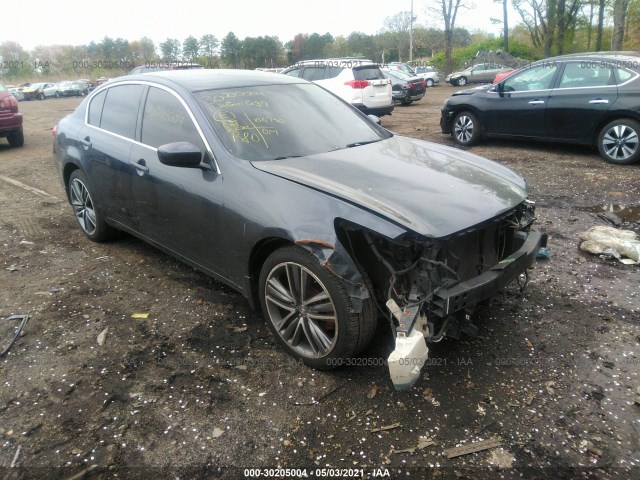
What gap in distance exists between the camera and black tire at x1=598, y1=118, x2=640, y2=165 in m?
7.31

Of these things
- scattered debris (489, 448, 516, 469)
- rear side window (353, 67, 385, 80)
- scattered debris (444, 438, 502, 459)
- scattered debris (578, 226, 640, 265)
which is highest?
rear side window (353, 67, 385, 80)

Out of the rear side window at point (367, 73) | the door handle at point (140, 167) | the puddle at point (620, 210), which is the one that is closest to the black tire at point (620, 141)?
the puddle at point (620, 210)

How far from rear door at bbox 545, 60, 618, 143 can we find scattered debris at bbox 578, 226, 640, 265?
139 inches

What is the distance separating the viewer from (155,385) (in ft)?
9.63

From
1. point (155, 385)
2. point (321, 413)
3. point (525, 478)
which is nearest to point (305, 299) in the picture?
point (321, 413)

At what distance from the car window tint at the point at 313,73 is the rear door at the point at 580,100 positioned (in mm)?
6323

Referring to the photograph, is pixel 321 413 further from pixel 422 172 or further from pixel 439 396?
pixel 422 172

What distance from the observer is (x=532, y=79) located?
27.8 feet

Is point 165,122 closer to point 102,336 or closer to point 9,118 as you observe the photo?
point 102,336

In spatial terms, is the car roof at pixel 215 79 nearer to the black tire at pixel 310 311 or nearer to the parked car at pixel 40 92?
the black tire at pixel 310 311

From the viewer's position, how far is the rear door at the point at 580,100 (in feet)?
24.6

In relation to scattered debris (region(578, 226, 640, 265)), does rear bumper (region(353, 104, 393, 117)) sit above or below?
above

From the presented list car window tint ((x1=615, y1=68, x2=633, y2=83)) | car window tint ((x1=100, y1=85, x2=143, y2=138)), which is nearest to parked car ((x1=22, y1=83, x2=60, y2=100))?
car window tint ((x1=100, y1=85, x2=143, y2=138))

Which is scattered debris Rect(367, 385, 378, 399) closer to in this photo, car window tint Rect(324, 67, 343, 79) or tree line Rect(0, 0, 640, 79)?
car window tint Rect(324, 67, 343, 79)
